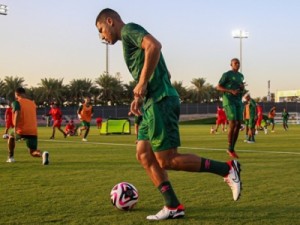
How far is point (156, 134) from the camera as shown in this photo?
4547mm

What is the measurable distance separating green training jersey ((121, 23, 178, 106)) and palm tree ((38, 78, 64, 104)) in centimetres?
8173

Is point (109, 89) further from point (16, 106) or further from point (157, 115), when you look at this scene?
point (157, 115)

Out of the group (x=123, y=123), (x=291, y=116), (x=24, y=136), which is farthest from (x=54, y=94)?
(x=24, y=136)

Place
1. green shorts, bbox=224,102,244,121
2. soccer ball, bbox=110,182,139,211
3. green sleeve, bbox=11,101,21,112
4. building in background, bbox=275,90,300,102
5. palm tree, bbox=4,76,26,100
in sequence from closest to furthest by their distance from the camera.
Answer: soccer ball, bbox=110,182,139,211, green sleeve, bbox=11,101,21,112, green shorts, bbox=224,102,244,121, palm tree, bbox=4,76,26,100, building in background, bbox=275,90,300,102

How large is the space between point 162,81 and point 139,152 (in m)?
0.77

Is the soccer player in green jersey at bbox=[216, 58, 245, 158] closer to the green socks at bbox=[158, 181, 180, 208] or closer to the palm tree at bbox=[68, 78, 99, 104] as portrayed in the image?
the green socks at bbox=[158, 181, 180, 208]

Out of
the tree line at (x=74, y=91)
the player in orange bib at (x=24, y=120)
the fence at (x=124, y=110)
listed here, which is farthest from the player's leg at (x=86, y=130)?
the tree line at (x=74, y=91)

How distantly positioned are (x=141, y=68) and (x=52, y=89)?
82334 millimetres

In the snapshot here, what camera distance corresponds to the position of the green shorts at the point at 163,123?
4535 millimetres

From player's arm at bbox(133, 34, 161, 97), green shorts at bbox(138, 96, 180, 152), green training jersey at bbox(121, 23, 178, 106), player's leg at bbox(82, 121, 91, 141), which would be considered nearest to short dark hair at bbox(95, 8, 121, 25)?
green training jersey at bbox(121, 23, 178, 106)

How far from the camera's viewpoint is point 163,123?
4562 millimetres

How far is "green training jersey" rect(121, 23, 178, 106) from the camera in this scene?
453cm

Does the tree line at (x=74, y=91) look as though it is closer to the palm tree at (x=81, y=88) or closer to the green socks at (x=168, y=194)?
the palm tree at (x=81, y=88)

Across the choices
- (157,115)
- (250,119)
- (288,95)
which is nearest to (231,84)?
(157,115)
